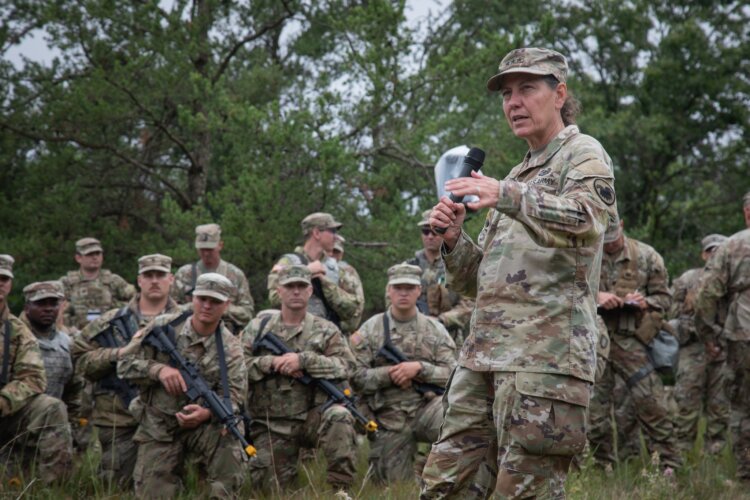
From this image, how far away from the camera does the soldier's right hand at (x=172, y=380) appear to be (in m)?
6.89

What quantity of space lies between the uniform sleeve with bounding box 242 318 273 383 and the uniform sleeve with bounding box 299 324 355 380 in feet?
0.97

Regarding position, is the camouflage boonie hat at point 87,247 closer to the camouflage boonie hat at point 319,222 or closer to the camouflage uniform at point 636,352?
the camouflage boonie hat at point 319,222

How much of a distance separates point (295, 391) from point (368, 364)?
774 millimetres

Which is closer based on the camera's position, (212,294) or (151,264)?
(212,294)

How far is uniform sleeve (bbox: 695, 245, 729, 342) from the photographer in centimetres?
754

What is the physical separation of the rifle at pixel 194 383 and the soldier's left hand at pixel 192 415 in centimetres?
6

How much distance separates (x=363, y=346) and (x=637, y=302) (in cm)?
236

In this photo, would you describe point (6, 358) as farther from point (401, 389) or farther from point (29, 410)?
point (401, 389)

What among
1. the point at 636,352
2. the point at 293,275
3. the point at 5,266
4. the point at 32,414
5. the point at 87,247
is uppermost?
the point at 87,247

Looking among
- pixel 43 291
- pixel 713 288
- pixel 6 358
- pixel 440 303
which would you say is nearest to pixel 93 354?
pixel 43 291

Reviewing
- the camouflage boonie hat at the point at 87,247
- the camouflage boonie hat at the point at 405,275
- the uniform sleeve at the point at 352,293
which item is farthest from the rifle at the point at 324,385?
the camouflage boonie hat at the point at 87,247

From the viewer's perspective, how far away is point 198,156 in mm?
14172

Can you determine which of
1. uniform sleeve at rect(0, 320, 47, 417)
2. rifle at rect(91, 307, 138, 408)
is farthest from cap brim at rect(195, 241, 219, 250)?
uniform sleeve at rect(0, 320, 47, 417)

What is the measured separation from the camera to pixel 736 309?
7.40 metres
